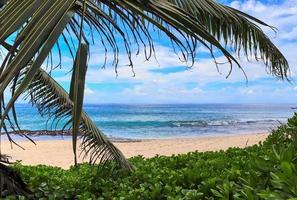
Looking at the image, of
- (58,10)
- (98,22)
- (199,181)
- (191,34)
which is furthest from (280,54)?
(58,10)

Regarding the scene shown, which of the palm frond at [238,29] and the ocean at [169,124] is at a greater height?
the palm frond at [238,29]

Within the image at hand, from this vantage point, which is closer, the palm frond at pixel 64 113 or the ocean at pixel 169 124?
the palm frond at pixel 64 113

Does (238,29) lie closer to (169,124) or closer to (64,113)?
(64,113)

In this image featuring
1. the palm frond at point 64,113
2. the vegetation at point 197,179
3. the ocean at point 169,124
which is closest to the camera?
the vegetation at point 197,179

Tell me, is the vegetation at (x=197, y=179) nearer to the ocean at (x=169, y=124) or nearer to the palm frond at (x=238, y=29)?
the palm frond at (x=238, y=29)


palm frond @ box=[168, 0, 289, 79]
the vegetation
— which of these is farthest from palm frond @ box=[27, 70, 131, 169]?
palm frond @ box=[168, 0, 289, 79]

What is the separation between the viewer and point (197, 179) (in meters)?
3.29

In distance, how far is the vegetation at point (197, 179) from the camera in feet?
6.04

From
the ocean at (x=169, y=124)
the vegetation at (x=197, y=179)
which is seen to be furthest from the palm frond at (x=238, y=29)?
the ocean at (x=169, y=124)

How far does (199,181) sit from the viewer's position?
3279 mm

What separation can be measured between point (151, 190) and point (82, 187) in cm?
112

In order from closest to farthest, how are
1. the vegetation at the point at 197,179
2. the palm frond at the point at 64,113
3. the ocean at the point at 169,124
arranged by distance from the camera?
the vegetation at the point at 197,179, the palm frond at the point at 64,113, the ocean at the point at 169,124

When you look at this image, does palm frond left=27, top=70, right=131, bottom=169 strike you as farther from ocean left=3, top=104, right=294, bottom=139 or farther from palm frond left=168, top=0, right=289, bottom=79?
ocean left=3, top=104, right=294, bottom=139

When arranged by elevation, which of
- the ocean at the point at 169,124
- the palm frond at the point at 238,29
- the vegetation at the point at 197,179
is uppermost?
the palm frond at the point at 238,29
